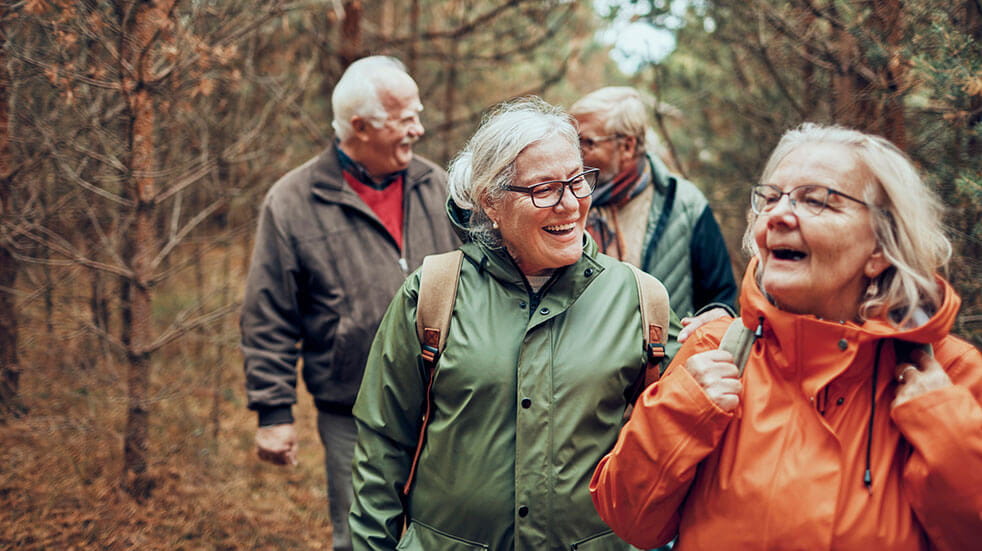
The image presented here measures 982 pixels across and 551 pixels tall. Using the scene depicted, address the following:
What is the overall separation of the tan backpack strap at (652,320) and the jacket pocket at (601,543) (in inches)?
18.7

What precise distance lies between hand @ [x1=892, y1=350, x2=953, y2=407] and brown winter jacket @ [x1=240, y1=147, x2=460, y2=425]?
8.01ft

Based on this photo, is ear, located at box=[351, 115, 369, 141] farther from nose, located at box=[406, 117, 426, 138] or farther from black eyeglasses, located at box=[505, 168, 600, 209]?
black eyeglasses, located at box=[505, 168, 600, 209]

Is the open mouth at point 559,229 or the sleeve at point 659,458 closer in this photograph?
the sleeve at point 659,458

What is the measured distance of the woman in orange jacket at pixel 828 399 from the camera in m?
1.73

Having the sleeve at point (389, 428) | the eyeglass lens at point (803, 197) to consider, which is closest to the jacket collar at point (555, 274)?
the sleeve at point (389, 428)

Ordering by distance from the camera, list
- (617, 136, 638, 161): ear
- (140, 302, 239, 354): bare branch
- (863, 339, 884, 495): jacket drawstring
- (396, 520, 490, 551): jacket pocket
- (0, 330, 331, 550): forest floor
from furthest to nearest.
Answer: (140, 302, 239, 354): bare branch → (0, 330, 331, 550): forest floor → (617, 136, 638, 161): ear → (396, 520, 490, 551): jacket pocket → (863, 339, 884, 495): jacket drawstring

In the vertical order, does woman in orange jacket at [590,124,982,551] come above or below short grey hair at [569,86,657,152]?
below

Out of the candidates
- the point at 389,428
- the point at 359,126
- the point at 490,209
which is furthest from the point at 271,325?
the point at 490,209

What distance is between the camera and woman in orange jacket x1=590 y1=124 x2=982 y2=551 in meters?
1.73

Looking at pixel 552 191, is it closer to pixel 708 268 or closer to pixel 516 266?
pixel 516 266

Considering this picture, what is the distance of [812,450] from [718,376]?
265 millimetres

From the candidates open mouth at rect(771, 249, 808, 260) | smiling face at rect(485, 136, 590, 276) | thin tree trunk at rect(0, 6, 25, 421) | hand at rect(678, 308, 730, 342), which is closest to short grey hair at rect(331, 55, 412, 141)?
smiling face at rect(485, 136, 590, 276)

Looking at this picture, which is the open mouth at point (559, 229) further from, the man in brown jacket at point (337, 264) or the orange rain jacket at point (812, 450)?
the man in brown jacket at point (337, 264)

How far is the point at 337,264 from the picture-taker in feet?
12.4
